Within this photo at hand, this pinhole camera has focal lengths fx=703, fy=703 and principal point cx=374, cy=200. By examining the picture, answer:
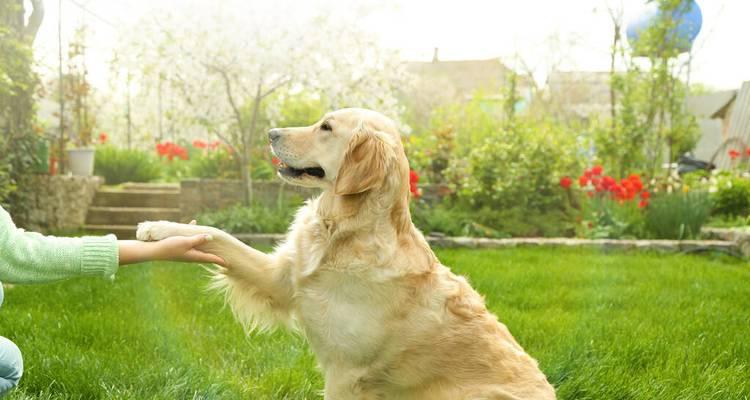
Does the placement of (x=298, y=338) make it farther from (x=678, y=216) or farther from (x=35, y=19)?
(x=35, y=19)

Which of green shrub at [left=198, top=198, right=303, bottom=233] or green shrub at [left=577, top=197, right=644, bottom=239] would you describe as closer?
green shrub at [left=198, top=198, right=303, bottom=233]

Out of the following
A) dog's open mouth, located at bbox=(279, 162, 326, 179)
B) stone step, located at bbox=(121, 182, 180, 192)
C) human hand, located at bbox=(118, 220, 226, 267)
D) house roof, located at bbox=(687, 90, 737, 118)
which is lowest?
stone step, located at bbox=(121, 182, 180, 192)

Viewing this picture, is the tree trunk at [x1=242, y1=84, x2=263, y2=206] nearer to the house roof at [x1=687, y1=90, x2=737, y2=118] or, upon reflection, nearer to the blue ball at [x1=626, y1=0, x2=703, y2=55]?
the blue ball at [x1=626, y1=0, x2=703, y2=55]

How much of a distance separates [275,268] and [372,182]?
1.53 feet

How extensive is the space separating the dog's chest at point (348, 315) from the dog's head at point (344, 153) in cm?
31

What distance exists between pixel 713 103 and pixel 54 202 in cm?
1522

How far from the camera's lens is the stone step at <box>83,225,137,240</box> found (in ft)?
26.5

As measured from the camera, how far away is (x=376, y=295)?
228 cm

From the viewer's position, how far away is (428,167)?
911 centimetres

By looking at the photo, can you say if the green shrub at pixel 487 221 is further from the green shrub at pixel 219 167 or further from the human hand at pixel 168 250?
the human hand at pixel 168 250

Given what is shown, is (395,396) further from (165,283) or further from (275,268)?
(165,283)

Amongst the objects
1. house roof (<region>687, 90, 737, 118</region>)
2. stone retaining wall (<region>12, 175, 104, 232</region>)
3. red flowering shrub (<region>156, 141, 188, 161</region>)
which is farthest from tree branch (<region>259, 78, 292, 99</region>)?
house roof (<region>687, 90, 737, 118</region>)

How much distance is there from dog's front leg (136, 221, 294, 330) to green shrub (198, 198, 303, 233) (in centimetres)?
465

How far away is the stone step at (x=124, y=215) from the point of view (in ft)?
28.3
